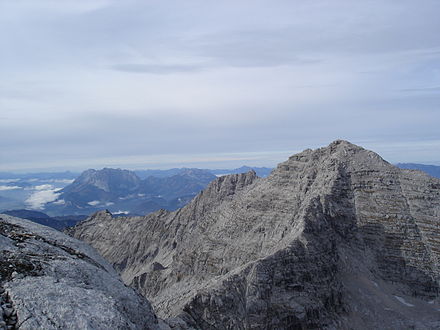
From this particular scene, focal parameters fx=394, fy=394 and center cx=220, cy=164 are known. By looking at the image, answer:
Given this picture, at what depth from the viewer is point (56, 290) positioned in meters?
10.7

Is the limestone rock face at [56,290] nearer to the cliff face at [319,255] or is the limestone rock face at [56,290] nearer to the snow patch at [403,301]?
the cliff face at [319,255]

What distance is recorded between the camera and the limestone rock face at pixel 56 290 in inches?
384

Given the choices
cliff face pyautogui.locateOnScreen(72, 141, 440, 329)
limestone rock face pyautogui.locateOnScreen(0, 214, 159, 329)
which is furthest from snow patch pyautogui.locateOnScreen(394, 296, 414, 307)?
limestone rock face pyautogui.locateOnScreen(0, 214, 159, 329)

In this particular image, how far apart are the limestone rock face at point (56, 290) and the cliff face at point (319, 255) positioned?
34.8 meters

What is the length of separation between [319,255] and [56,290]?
2133 inches

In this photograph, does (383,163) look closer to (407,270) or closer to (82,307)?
(407,270)

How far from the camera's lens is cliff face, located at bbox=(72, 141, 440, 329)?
2092 inches

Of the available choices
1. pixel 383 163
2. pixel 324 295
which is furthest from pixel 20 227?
pixel 383 163

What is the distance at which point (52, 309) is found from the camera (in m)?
9.94

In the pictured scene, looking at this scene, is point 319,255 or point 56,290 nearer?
point 56,290

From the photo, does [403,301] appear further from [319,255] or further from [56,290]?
[56,290]

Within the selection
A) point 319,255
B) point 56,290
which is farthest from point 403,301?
point 56,290

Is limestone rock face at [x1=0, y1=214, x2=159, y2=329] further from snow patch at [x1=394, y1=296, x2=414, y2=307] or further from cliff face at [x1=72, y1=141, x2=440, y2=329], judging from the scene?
snow patch at [x1=394, y1=296, x2=414, y2=307]

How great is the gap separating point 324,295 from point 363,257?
17.0 m
